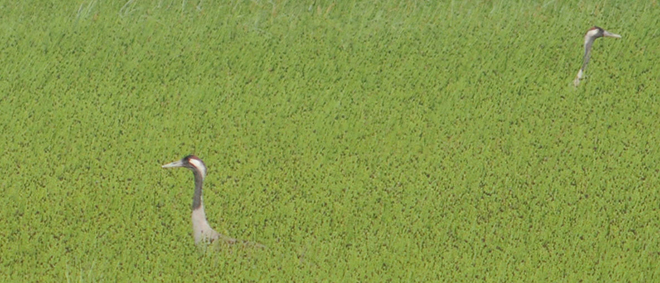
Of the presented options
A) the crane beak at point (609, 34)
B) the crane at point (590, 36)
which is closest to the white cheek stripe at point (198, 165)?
the crane at point (590, 36)

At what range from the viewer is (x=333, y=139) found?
1082 cm

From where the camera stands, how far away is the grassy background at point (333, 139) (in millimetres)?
8547

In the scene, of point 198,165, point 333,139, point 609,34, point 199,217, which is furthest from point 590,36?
point 199,217

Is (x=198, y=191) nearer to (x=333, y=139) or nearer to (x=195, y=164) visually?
(x=195, y=164)

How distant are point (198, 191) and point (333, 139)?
93.2 inches

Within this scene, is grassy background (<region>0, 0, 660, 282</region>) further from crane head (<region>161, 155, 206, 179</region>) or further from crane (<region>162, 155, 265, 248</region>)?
crane head (<region>161, 155, 206, 179</region>)

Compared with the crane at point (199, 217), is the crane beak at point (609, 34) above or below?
below

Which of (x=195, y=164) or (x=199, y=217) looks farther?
(x=195, y=164)

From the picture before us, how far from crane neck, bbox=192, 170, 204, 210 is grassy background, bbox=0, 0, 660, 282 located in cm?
27

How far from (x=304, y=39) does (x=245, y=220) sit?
462 centimetres

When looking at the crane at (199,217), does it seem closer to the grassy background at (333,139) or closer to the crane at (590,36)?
the grassy background at (333,139)

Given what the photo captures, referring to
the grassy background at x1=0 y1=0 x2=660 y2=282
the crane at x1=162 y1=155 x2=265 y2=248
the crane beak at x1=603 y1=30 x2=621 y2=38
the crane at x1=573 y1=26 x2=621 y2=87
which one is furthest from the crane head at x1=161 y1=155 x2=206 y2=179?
the crane beak at x1=603 y1=30 x2=621 y2=38

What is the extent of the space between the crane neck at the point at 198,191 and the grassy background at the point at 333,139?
271 millimetres

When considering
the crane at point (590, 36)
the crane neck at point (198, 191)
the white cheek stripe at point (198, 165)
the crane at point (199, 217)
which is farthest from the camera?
the crane at point (590, 36)
